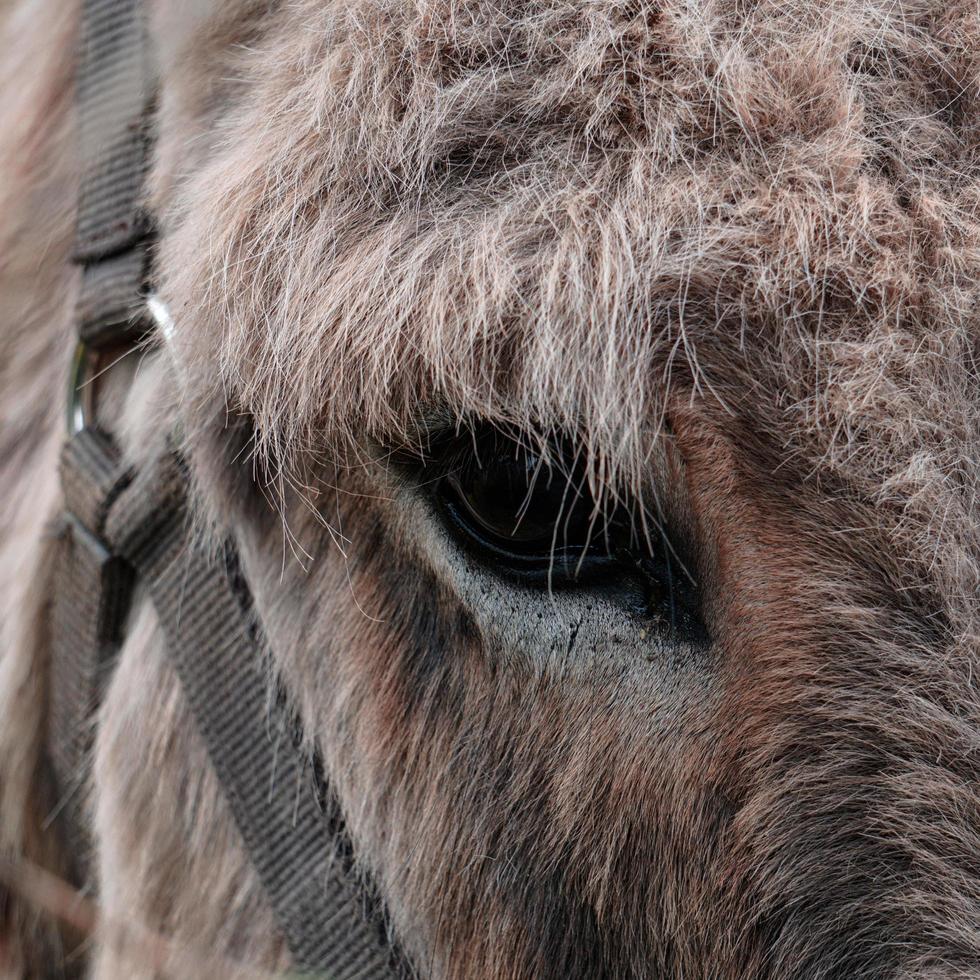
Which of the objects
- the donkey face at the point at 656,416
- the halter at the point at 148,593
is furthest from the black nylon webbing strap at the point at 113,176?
the donkey face at the point at 656,416

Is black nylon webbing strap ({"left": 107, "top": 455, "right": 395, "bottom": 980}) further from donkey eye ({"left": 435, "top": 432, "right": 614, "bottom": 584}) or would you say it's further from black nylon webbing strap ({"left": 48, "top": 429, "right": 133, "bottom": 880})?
donkey eye ({"left": 435, "top": 432, "right": 614, "bottom": 584})

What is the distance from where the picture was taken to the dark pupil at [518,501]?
0.99 m

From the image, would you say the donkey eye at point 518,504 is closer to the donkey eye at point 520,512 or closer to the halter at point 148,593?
the donkey eye at point 520,512

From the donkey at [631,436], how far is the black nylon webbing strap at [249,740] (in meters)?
0.11

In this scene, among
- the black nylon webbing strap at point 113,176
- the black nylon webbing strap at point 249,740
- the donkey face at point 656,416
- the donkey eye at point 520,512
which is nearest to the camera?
the donkey face at point 656,416

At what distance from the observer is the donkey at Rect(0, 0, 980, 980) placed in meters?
0.87

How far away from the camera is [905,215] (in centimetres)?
88

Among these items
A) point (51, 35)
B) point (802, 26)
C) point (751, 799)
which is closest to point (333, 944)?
point (751, 799)

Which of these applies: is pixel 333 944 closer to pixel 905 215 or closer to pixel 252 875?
pixel 252 875

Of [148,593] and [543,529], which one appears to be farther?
[148,593]

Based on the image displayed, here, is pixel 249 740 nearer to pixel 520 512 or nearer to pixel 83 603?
pixel 83 603

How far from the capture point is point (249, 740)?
1255 mm

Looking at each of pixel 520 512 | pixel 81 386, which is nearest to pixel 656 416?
pixel 520 512

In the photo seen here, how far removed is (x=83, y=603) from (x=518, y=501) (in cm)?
66
